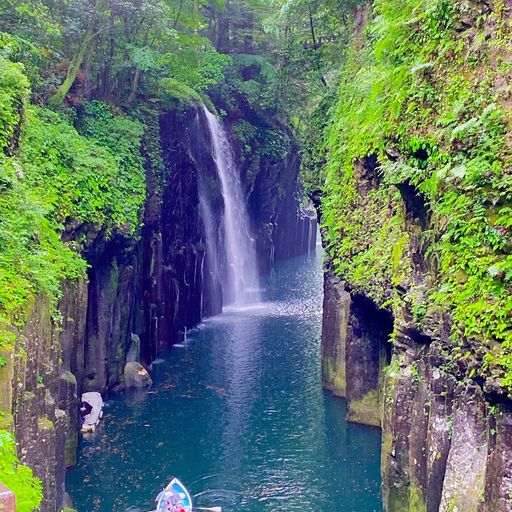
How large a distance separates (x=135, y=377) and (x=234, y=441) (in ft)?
19.3

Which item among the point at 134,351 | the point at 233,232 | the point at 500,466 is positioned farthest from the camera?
the point at 233,232

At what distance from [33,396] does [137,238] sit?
11.7 metres

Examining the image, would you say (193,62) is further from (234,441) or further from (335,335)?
(234,441)

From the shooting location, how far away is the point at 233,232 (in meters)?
38.1

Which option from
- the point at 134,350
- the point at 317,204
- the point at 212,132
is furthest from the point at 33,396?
the point at 212,132

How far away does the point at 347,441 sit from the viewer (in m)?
17.9

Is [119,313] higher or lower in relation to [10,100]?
lower

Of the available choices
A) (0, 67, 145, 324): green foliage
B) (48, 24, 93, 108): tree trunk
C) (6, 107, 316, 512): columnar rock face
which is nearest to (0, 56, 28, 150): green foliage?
(0, 67, 145, 324): green foliage

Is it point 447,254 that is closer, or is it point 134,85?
point 447,254

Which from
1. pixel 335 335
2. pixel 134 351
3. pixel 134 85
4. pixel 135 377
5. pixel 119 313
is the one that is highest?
pixel 134 85

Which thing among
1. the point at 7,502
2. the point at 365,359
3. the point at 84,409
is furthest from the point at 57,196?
the point at 7,502

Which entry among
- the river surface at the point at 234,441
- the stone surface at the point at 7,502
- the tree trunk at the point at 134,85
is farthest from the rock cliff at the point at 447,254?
the tree trunk at the point at 134,85

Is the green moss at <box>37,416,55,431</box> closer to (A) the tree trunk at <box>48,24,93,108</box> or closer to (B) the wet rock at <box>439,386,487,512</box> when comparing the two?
(B) the wet rock at <box>439,386,487,512</box>

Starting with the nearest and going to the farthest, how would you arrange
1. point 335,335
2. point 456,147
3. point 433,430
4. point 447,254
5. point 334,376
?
point 447,254, point 456,147, point 433,430, point 335,335, point 334,376
